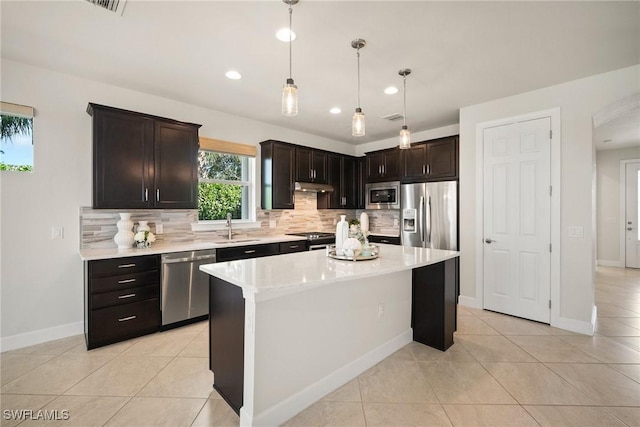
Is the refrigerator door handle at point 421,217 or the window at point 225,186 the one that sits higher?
the window at point 225,186

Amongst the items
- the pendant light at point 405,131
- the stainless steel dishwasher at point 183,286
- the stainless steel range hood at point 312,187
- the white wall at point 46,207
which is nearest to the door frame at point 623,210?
the pendant light at point 405,131

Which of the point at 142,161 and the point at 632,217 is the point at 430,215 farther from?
the point at 632,217

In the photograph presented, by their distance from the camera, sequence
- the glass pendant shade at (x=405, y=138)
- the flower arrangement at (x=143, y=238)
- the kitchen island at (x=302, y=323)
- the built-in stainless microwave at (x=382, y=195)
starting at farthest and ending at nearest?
the built-in stainless microwave at (x=382, y=195) < the flower arrangement at (x=143, y=238) < the glass pendant shade at (x=405, y=138) < the kitchen island at (x=302, y=323)

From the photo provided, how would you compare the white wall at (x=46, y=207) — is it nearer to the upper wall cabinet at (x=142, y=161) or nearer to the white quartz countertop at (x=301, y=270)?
the upper wall cabinet at (x=142, y=161)

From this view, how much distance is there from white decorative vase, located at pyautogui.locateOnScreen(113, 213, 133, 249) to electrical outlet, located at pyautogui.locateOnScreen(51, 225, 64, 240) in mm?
449

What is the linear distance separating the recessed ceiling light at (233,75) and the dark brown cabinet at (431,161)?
115 inches

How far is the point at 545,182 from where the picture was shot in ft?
10.8

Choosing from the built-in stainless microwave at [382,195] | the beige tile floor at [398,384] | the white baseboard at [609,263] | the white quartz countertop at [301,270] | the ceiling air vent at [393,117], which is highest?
the ceiling air vent at [393,117]

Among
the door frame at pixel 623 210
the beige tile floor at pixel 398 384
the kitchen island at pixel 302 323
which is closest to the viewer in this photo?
the kitchen island at pixel 302 323

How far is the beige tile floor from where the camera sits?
1812 millimetres

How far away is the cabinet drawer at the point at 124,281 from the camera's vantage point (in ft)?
8.84

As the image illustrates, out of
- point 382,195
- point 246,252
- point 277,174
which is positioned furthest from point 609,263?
point 246,252

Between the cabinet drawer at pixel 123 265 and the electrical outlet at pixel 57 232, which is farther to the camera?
the electrical outlet at pixel 57 232

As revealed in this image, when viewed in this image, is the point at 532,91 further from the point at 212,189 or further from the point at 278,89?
the point at 212,189
